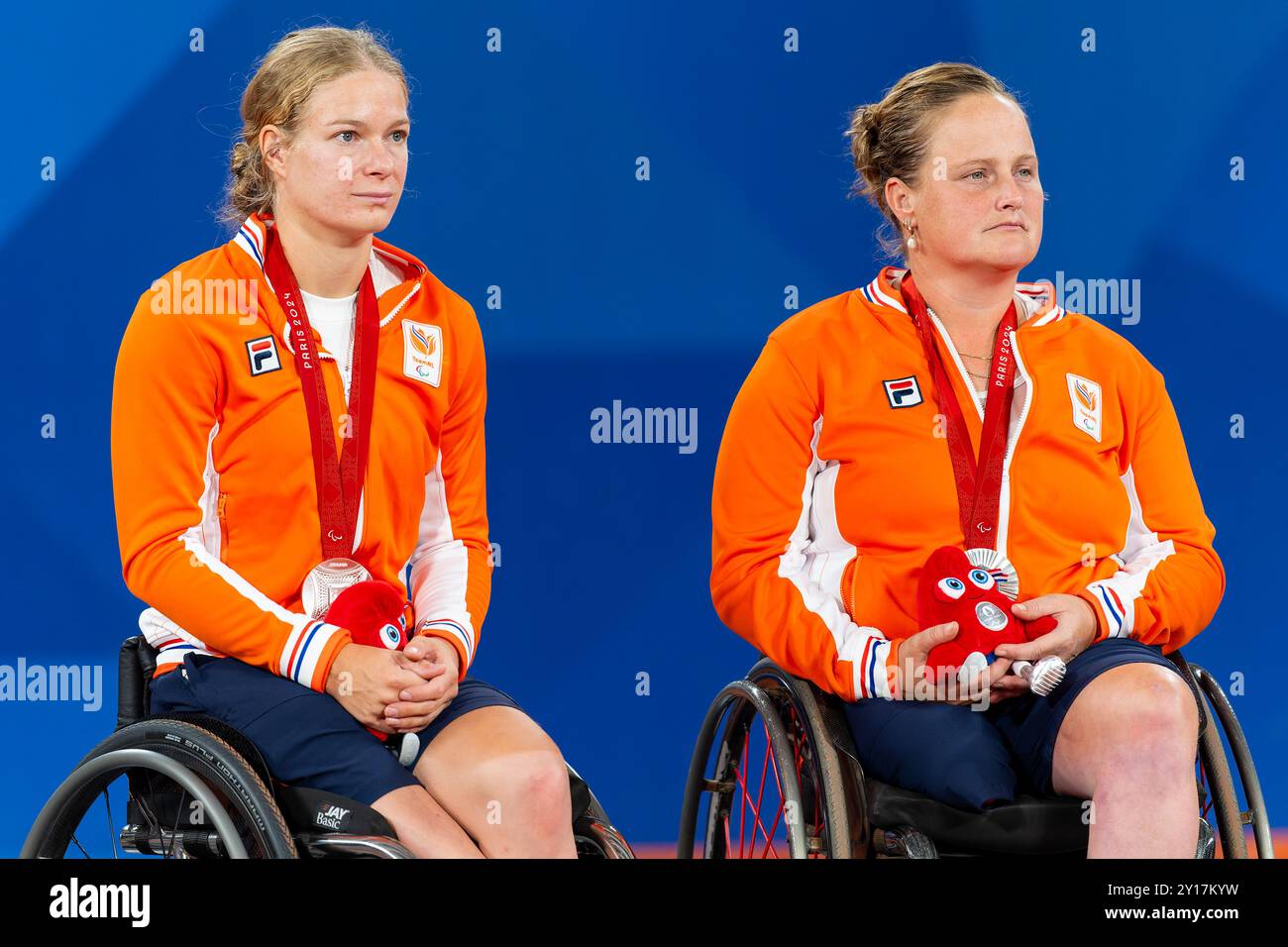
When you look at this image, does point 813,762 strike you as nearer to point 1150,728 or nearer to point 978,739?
point 978,739

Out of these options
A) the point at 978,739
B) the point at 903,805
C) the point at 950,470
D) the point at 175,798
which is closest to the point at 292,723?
the point at 175,798

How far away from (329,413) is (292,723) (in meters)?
0.48

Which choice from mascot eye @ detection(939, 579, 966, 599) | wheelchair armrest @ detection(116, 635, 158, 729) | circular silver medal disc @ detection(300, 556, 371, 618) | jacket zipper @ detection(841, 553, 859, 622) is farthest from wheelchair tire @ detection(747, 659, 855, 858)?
wheelchair armrest @ detection(116, 635, 158, 729)

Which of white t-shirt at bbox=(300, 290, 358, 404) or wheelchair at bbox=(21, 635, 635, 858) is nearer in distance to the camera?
wheelchair at bbox=(21, 635, 635, 858)

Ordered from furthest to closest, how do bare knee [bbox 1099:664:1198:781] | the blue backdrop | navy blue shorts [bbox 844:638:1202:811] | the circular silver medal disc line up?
the blue backdrop
the circular silver medal disc
navy blue shorts [bbox 844:638:1202:811]
bare knee [bbox 1099:664:1198:781]

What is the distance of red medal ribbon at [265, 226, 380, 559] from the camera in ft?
8.01

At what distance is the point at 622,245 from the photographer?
13.0 ft

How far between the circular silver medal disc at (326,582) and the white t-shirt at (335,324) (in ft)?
0.87

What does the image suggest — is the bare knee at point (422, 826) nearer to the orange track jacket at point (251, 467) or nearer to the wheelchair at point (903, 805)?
the orange track jacket at point (251, 467)

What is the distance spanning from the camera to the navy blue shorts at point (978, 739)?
2328 mm

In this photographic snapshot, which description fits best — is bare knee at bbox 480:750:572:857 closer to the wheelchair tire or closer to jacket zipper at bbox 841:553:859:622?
the wheelchair tire

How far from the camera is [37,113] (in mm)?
3793

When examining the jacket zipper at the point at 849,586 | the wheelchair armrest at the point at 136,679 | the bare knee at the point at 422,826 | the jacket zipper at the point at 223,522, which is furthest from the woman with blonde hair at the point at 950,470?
the wheelchair armrest at the point at 136,679
